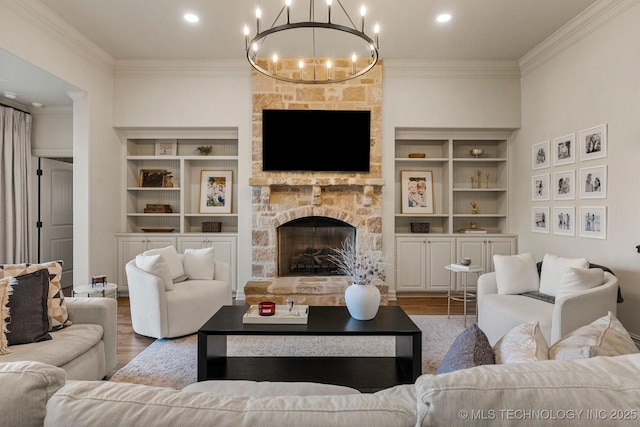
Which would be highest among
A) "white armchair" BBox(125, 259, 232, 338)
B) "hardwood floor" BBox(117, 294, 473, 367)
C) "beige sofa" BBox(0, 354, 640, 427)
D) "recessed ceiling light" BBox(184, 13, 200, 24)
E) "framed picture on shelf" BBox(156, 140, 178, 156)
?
"recessed ceiling light" BBox(184, 13, 200, 24)

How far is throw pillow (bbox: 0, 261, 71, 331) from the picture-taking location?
218 centimetres

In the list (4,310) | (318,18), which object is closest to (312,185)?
(318,18)

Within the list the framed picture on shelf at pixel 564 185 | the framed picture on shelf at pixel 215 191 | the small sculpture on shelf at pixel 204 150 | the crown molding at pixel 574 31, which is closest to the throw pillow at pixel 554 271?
the framed picture on shelf at pixel 564 185

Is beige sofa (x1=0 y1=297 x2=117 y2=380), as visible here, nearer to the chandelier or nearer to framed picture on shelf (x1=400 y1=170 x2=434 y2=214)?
the chandelier

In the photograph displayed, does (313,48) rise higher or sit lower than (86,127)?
higher

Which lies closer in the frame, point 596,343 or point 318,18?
point 596,343

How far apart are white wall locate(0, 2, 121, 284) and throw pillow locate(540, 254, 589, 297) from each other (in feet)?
16.4

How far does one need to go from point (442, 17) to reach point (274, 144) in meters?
2.45

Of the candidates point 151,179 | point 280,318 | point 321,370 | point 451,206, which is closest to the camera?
point 321,370

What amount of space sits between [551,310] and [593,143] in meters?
1.91

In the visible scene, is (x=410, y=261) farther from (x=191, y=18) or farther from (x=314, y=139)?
(x=191, y=18)

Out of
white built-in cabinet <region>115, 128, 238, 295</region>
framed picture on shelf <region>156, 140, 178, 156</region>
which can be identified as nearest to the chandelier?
white built-in cabinet <region>115, 128, 238, 295</region>

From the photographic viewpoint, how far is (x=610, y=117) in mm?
3432

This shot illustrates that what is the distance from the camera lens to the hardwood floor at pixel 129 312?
3.10m
